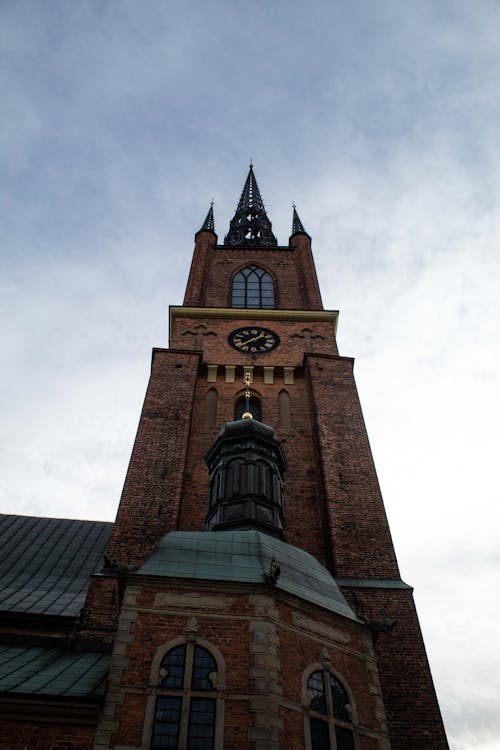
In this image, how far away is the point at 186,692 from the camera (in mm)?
9156

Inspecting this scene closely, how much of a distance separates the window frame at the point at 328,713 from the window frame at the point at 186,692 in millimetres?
1253

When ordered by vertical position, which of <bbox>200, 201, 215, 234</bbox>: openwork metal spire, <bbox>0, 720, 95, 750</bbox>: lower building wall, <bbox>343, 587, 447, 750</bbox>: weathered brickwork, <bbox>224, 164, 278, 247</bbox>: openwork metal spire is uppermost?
<bbox>224, 164, 278, 247</bbox>: openwork metal spire

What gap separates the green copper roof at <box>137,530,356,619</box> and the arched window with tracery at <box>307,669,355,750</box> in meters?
1.27

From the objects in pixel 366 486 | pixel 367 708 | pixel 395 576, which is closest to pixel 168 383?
pixel 366 486

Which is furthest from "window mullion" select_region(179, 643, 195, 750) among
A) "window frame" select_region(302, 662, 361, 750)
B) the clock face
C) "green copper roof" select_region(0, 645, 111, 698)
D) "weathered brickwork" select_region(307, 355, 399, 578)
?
the clock face

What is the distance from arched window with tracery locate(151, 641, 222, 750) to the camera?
28.5ft

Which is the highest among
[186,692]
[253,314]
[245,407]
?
[253,314]

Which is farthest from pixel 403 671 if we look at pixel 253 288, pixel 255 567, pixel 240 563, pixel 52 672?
pixel 253 288

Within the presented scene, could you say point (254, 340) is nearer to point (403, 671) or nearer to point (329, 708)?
point (403, 671)

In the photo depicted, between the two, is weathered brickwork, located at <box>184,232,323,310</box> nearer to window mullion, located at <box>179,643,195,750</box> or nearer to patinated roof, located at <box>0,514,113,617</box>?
patinated roof, located at <box>0,514,113,617</box>

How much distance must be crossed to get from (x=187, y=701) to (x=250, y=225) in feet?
107

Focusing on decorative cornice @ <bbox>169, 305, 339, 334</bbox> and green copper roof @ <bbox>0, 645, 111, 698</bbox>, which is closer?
green copper roof @ <bbox>0, 645, 111, 698</bbox>

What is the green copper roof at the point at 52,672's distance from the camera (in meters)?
9.41

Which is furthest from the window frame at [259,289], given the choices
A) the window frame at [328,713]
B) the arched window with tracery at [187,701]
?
the arched window with tracery at [187,701]
